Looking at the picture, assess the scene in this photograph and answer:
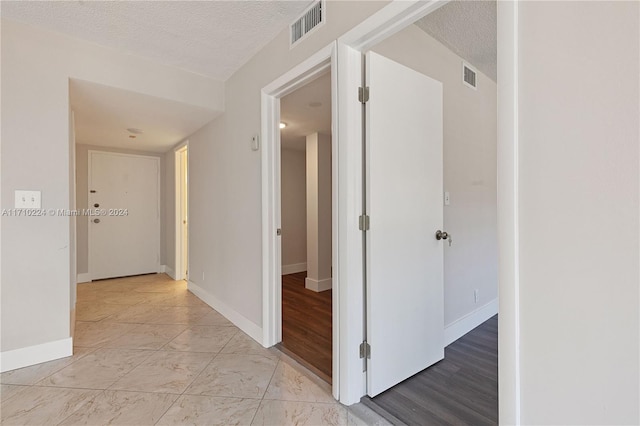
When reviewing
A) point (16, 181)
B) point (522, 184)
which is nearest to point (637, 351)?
point (522, 184)

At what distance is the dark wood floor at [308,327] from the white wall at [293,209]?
3.45ft

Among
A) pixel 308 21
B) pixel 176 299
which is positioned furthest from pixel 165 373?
pixel 308 21

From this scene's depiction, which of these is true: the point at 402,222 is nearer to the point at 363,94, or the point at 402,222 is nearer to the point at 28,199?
the point at 363,94

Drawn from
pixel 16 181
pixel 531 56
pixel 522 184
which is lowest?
pixel 522 184

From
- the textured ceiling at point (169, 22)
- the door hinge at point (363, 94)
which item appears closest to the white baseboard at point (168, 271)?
the textured ceiling at point (169, 22)

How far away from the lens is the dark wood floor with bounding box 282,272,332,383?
2.17 m

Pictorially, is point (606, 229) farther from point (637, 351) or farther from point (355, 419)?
point (355, 419)

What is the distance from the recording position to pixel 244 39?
2.24 m

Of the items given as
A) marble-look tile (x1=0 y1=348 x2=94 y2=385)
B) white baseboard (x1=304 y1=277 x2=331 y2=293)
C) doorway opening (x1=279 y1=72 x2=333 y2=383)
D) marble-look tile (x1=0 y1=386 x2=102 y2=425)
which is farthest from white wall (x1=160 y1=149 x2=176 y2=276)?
marble-look tile (x1=0 y1=386 x2=102 y2=425)

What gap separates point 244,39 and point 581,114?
2.16 m

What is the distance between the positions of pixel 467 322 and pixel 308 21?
2.66 metres

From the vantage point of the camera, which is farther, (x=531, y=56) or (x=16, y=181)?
(x=16, y=181)

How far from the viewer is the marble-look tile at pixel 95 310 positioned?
2.98 metres

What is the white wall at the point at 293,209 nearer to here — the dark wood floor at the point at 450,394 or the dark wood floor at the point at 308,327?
the dark wood floor at the point at 308,327
